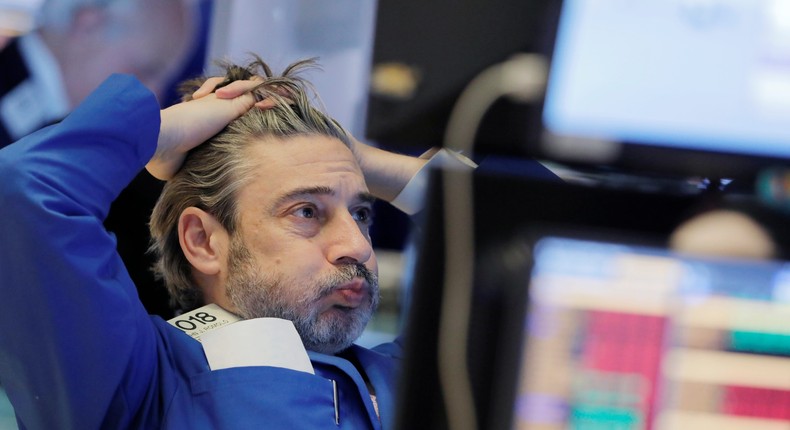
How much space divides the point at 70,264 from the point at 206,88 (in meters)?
0.57

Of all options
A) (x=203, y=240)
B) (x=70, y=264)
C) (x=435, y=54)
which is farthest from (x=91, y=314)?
(x=435, y=54)

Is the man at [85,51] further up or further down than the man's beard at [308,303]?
further up

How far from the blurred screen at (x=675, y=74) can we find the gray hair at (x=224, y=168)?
1.01 m

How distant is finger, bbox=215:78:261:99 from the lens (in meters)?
1.50

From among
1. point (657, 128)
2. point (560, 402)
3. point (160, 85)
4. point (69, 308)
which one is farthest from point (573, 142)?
point (160, 85)

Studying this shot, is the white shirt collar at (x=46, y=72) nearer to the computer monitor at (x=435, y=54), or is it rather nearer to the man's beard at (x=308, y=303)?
the man's beard at (x=308, y=303)

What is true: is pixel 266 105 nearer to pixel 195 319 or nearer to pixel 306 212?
pixel 306 212

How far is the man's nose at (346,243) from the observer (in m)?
1.36

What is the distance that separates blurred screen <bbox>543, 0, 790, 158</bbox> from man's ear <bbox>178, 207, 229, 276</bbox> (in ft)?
3.41

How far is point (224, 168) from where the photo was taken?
1.48 meters

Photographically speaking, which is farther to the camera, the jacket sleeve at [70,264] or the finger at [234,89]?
the finger at [234,89]

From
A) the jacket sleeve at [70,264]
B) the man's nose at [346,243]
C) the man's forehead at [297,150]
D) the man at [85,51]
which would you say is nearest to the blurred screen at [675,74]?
the jacket sleeve at [70,264]

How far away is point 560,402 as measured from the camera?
1.64ft

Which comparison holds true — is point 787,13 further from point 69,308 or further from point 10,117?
point 10,117
